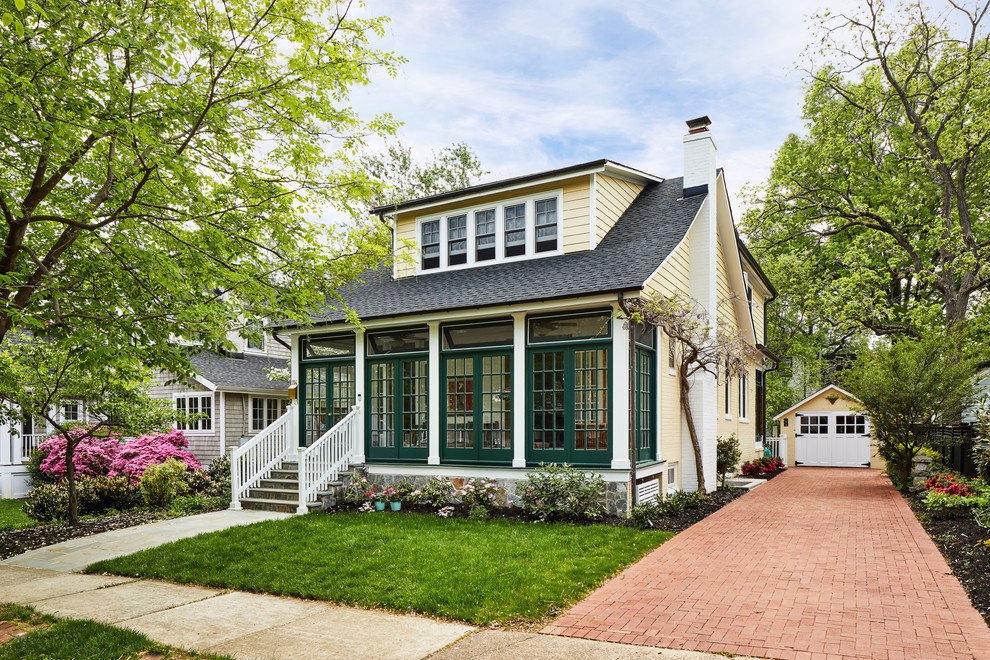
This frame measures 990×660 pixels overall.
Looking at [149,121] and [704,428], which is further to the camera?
[704,428]

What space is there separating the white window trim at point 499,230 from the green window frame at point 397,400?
2.26 m

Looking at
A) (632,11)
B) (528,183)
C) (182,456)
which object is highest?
(632,11)

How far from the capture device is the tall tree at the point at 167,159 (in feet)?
20.9

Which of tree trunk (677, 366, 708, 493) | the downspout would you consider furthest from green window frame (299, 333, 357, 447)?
tree trunk (677, 366, 708, 493)

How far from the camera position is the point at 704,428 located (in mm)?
13609

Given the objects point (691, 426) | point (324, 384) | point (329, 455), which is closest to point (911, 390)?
point (691, 426)

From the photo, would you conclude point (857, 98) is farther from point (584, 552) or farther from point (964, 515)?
point (584, 552)

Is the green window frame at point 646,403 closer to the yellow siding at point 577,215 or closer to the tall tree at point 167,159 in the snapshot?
the yellow siding at point 577,215

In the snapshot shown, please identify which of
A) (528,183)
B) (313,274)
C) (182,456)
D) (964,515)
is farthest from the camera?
(182,456)

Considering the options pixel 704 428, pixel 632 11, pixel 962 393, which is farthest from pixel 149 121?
pixel 962 393

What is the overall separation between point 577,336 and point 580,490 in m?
2.52

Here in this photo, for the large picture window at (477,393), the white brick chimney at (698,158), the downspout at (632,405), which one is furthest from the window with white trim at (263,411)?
the white brick chimney at (698,158)

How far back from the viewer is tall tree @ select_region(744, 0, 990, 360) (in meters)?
18.0

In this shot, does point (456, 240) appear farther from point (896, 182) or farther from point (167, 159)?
point (896, 182)
